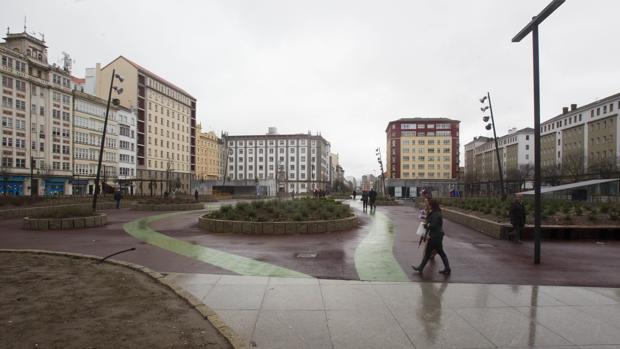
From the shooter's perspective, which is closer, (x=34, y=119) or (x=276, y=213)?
(x=276, y=213)

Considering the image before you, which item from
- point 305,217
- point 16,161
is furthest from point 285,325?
point 16,161

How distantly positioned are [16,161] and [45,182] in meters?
5.18

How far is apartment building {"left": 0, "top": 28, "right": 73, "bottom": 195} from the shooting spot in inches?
2195

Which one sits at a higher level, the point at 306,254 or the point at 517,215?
the point at 517,215

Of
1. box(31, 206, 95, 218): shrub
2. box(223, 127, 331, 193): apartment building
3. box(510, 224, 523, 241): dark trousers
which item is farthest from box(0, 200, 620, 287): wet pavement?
box(223, 127, 331, 193): apartment building

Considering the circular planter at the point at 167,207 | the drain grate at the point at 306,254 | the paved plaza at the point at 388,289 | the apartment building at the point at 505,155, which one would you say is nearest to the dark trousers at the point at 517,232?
the paved plaza at the point at 388,289

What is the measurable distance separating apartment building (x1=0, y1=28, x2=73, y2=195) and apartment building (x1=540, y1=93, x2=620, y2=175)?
80021 millimetres

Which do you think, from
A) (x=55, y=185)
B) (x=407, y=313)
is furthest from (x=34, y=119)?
(x=407, y=313)

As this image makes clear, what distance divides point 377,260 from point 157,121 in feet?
290

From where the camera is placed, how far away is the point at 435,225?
8.02 meters

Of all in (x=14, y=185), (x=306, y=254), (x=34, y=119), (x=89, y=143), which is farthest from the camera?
(x=89, y=143)

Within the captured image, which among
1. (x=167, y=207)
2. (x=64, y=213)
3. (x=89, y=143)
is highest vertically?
(x=89, y=143)

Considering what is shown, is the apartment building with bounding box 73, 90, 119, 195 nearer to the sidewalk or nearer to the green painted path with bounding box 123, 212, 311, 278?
the green painted path with bounding box 123, 212, 311, 278

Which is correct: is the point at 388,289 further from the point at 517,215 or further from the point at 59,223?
the point at 59,223
